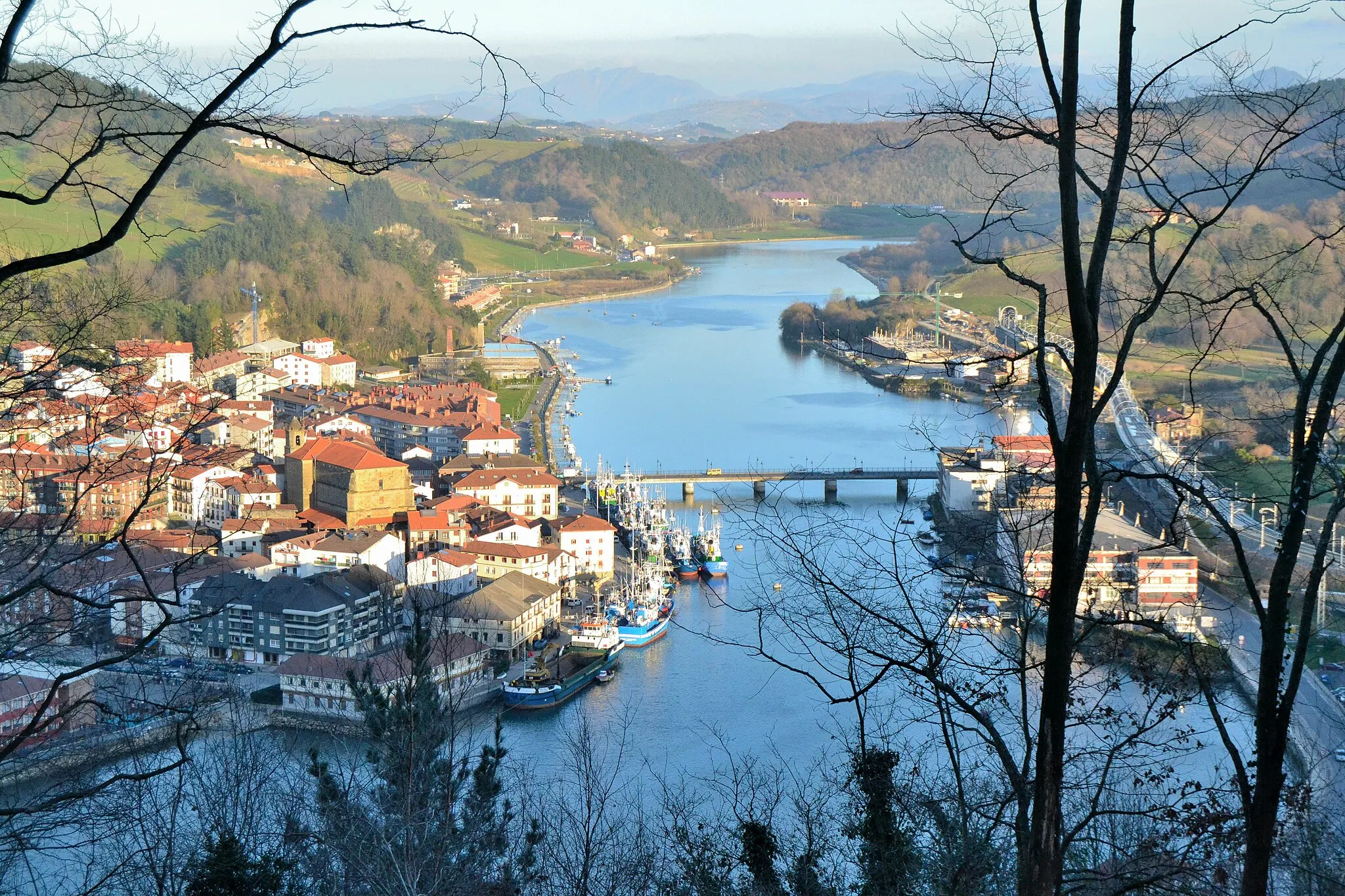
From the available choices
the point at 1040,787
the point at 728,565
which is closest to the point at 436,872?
the point at 1040,787

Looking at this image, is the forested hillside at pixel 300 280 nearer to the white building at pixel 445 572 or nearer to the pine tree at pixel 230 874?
the white building at pixel 445 572

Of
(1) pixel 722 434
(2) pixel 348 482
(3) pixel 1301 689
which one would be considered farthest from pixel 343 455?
(3) pixel 1301 689

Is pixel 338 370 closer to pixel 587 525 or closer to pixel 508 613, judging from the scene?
pixel 587 525

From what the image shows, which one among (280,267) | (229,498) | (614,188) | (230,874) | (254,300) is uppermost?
(614,188)

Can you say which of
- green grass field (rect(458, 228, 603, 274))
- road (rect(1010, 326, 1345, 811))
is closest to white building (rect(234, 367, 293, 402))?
road (rect(1010, 326, 1345, 811))

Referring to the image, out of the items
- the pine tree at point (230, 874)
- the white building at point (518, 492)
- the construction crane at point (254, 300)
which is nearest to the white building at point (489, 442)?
the white building at point (518, 492)

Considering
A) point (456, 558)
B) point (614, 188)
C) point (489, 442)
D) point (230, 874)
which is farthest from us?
point (614, 188)
